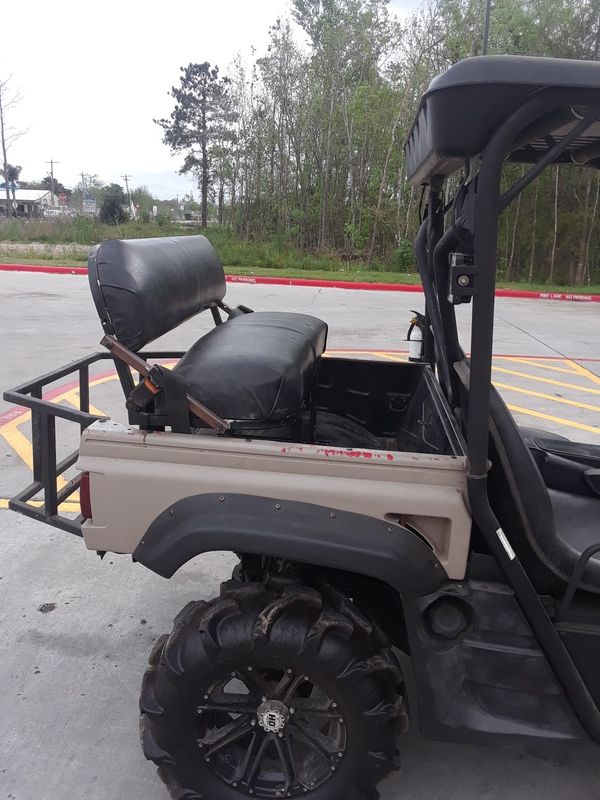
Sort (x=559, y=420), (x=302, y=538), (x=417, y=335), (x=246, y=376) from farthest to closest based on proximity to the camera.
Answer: (x=559, y=420)
(x=417, y=335)
(x=246, y=376)
(x=302, y=538)

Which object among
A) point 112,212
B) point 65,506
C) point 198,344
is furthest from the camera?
point 112,212

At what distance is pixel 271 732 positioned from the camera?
6.05 ft

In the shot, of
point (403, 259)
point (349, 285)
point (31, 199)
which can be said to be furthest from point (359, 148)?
point (31, 199)

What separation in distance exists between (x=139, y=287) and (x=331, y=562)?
3.19 feet

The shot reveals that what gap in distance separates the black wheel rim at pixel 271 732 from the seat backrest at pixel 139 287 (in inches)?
40.0

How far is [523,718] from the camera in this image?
5.81 ft

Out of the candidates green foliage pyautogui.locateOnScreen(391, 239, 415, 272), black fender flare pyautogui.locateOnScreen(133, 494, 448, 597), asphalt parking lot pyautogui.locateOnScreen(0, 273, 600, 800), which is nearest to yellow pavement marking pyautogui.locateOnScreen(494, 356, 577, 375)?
asphalt parking lot pyautogui.locateOnScreen(0, 273, 600, 800)

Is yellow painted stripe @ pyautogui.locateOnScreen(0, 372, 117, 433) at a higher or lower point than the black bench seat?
lower

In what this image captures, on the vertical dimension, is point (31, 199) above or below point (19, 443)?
above

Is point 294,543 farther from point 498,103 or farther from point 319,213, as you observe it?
point 319,213

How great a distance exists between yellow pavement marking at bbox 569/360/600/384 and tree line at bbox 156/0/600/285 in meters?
9.61

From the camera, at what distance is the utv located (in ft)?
5.52

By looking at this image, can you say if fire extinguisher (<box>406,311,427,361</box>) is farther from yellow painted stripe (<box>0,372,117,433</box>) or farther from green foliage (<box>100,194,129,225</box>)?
green foliage (<box>100,194,129,225</box>)

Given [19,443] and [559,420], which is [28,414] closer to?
[19,443]
